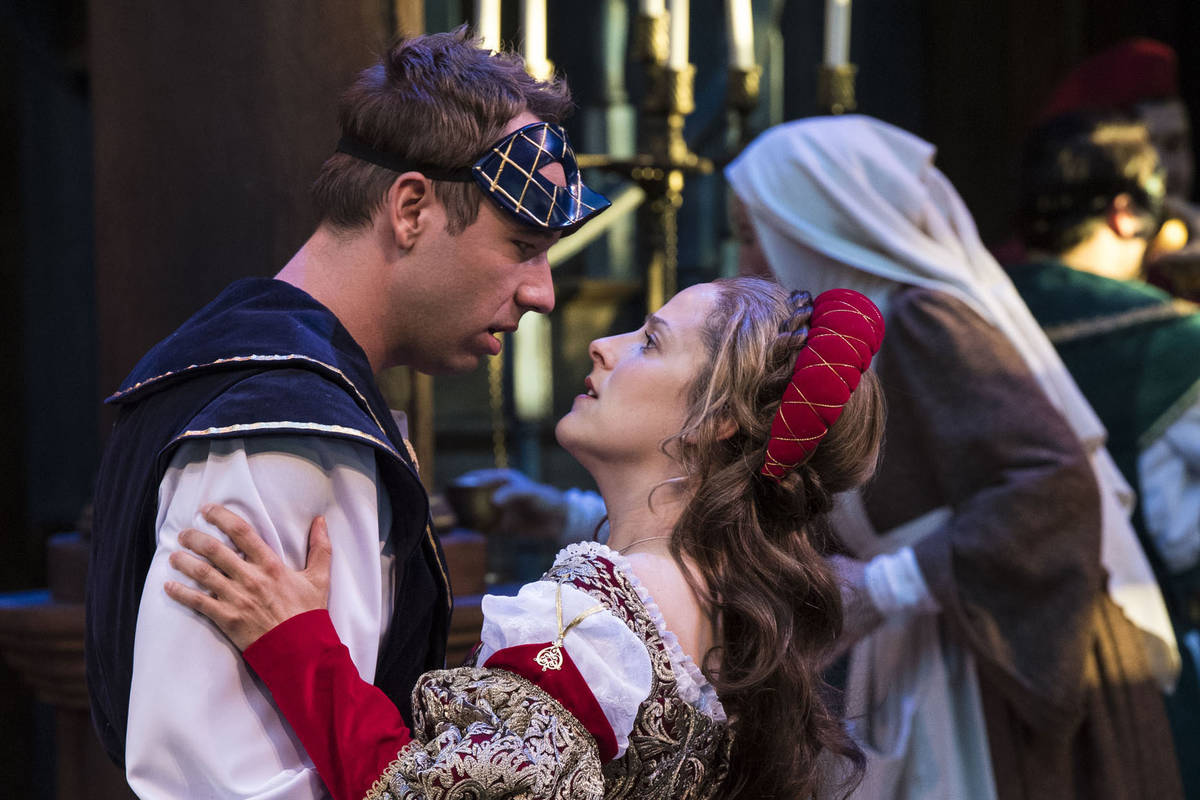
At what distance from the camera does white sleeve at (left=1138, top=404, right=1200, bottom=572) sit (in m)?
3.72

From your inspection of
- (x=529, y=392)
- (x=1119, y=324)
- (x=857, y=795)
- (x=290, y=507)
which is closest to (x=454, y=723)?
(x=290, y=507)

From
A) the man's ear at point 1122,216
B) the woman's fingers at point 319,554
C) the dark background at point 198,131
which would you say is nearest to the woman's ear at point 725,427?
the woman's fingers at point 319,554

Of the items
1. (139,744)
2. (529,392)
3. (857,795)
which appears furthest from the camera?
(529,392)

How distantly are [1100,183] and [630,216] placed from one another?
223cm

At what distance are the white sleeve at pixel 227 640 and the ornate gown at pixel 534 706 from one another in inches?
1.8

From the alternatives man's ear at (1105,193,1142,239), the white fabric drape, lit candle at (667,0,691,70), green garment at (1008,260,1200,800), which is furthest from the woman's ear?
man's ear at (1105,193,1142,239)

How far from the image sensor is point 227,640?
1611 mm

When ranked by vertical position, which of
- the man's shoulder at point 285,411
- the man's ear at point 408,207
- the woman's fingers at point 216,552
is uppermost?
the man's ear at point 408,207

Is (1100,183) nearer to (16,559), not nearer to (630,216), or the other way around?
(630,216)

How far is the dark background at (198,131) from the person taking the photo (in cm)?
248

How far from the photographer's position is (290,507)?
5.43 ft

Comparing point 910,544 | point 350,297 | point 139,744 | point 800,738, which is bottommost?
point 910,544

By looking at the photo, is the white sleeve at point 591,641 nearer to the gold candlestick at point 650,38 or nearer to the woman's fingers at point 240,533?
the woman's fingers at point 240,533

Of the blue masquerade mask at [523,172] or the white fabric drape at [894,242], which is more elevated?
the blue masquerade mask at [523,172]
